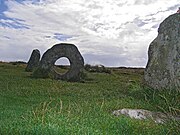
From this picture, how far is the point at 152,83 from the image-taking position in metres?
13.0

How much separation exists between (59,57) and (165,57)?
10.6 m

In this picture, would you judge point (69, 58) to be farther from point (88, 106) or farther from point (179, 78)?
point (88, 106)

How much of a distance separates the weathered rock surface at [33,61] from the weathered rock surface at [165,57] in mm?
15602

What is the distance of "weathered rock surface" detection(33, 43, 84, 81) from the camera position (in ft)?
70.5

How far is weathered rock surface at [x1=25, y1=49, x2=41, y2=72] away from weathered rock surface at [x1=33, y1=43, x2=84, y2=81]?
562 centimetres

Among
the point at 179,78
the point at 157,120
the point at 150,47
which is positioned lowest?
the point at 157,120

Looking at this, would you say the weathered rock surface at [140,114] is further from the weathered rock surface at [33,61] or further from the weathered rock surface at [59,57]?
the weathered rock surface at [33,61]

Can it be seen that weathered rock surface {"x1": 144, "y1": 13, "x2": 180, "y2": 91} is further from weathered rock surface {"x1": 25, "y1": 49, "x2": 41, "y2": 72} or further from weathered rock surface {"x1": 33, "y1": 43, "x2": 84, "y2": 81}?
weathered rock surface {"x1": 25, "y1": 49, "x2": 41, "y2": 72}

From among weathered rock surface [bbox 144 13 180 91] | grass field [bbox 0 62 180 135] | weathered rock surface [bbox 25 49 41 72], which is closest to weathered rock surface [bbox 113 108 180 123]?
grass field [bbox 0 62 180 135]

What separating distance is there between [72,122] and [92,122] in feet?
2.19

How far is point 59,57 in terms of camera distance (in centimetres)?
2266

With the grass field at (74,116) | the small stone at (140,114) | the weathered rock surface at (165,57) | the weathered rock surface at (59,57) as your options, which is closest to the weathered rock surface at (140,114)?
the small stone at (140,114)

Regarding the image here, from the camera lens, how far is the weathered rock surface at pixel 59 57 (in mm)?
21500

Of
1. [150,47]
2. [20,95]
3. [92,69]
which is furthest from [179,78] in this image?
[92,69]
